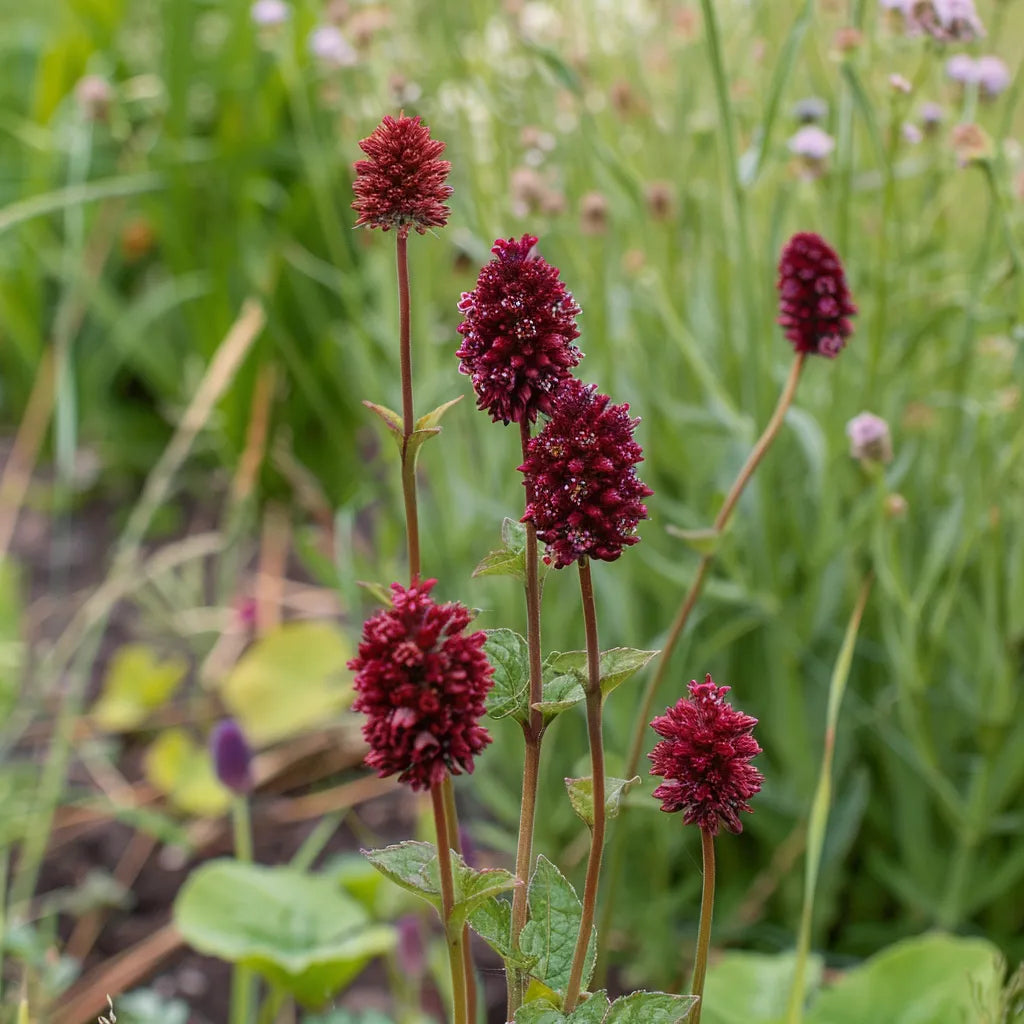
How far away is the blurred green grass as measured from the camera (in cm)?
107

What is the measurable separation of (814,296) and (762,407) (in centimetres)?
38

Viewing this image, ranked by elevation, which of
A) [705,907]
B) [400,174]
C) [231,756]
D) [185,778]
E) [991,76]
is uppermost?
[991,76]

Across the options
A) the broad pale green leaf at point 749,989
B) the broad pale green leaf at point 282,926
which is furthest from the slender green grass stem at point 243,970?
the broad pale green leaf at point 749,989

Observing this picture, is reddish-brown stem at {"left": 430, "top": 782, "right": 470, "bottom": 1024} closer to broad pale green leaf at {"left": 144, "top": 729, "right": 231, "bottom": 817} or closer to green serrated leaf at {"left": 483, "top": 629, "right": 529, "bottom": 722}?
green serrated leaf at {"left": 483, "top": 629, "right": 529, "bottom": 722}

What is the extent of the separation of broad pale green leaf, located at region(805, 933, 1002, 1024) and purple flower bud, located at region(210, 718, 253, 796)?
49 cm

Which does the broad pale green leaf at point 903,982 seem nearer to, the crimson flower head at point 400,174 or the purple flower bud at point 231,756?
the purple flower bud at point 231,756

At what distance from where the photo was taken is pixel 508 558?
0.51 meters

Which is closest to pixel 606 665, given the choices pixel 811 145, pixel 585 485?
pixel 585 485

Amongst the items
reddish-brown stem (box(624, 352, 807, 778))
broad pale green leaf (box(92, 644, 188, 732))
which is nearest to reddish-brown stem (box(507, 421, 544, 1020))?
reddish-brown stem (box(624, 352, 807, 778))

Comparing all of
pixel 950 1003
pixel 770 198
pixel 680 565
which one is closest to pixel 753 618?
pixel 680 565

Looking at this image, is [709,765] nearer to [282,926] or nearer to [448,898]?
[448,898]

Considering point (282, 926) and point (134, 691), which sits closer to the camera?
point (282, 926)

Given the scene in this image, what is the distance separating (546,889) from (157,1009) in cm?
61

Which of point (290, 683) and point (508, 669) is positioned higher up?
point (508, 669)
